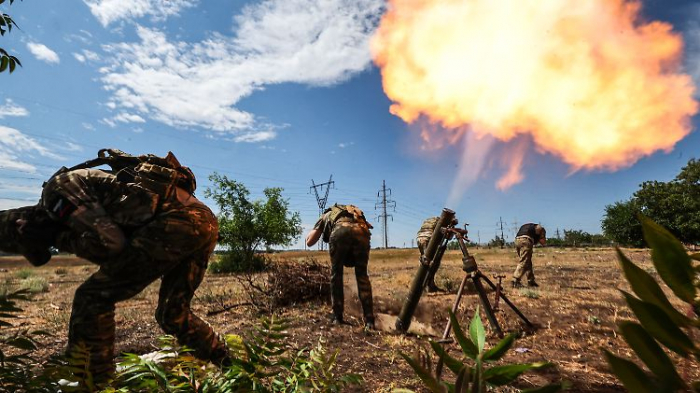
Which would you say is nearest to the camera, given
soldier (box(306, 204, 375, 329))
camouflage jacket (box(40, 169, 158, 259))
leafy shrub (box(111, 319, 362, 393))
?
leafy shrub (box(111, 319, 362, 393))

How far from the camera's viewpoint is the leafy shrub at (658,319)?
338 millimetres

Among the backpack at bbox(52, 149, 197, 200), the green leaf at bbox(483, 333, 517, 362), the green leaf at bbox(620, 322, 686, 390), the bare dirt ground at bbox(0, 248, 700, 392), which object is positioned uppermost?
the backpack at bbox(52, 149, 197, 200)

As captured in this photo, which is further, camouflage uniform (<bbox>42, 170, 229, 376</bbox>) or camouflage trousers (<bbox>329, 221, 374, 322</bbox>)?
camouflage trousers (<bbox>329, 221, 374, 322</bbox>)

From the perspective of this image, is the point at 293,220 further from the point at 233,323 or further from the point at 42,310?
the point at 233,323

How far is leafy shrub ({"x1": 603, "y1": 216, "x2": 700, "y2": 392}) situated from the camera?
1.11ft

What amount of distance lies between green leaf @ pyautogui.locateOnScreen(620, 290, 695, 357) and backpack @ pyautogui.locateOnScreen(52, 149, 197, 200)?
3028mm

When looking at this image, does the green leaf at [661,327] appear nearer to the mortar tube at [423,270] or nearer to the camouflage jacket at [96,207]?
the camouflage jacket at [96,207]

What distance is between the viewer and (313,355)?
1243 mm

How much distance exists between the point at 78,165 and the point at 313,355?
9.62ft

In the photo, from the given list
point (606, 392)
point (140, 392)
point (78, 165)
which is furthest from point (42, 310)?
point (606, 392)

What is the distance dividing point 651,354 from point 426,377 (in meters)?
0.23

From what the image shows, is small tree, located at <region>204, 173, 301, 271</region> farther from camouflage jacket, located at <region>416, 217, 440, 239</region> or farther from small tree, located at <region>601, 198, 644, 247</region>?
small tree, located at <region>601, 198, 644, 247</region>

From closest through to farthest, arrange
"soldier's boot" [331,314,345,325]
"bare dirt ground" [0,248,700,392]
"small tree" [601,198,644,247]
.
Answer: "bare dirt ground" [0,248,700,392] < "soldier's boot" [331,314,345,325] < "small tree" [601,198,644,247]

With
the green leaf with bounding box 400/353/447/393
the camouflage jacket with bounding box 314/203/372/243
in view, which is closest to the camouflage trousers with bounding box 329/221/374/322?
the camouflage jacket with bounding box 314/203/372/243
